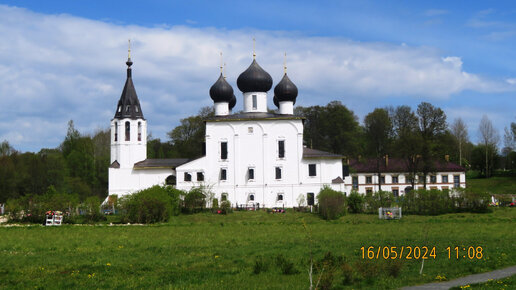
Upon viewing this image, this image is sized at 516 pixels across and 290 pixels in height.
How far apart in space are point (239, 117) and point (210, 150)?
11.8 ft

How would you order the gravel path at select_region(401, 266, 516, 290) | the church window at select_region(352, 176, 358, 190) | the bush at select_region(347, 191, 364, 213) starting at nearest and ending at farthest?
the gravel path at select_region(401, 266, 516, 290) < the bush at select_region(347, 191, 364, 213) < the church window at select_region(352, 176, 358, 190)

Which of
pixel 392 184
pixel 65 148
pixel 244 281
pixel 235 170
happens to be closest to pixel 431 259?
pixel 244 281

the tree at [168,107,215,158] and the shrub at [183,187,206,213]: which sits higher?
the tree at [168,107,215,158]

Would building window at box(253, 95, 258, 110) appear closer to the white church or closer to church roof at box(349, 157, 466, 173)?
the white church

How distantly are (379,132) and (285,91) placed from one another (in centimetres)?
2419

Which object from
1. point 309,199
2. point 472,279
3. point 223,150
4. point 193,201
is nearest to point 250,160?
point 223,150

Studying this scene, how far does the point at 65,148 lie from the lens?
73812 millimetres

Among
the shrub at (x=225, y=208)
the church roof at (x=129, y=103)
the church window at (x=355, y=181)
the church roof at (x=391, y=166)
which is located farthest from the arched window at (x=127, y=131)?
the church window at (x=355, y=181)

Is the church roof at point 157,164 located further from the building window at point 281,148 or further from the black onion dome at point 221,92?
the building window at point 281,148

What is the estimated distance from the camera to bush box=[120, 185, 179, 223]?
34.1m

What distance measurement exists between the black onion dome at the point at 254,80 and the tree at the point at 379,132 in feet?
77.5

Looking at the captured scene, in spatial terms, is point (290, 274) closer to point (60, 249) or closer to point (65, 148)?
point (60, 249)

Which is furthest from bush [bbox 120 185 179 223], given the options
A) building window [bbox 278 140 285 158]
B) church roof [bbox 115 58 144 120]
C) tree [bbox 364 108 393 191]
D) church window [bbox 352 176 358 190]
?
tree [bbox 364 108 393 191]

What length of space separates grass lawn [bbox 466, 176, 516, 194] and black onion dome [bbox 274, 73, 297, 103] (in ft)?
69.5
